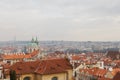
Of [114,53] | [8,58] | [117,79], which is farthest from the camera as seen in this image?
[114,53]

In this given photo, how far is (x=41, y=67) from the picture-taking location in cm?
5091

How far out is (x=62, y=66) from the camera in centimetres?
5259

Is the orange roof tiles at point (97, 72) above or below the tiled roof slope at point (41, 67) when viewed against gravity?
below

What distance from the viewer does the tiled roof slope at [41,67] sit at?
50.2 metres

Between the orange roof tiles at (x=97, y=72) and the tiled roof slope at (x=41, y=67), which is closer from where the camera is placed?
the tiled roof slope at (x=41, y=67)

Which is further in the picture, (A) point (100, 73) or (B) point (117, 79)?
(A) point (100, 73)

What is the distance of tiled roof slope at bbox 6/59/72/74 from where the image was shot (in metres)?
50.2

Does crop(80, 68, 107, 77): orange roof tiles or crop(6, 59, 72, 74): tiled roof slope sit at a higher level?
crop(6, 59, 72, 74): tiled roof slope

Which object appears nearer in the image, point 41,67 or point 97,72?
point 41,67

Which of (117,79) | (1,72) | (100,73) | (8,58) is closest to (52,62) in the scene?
(1,72)

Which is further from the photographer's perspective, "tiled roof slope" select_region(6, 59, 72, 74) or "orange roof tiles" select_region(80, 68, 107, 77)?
"orange roof tiles" select_region(80, 68, 107, 77)

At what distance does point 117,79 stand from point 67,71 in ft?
39.3

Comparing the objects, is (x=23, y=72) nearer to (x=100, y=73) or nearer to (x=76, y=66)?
(x=100, y=73)

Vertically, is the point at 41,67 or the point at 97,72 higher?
the point at 41,67
